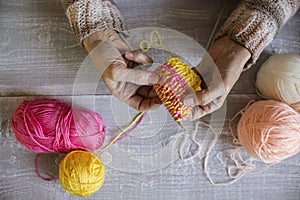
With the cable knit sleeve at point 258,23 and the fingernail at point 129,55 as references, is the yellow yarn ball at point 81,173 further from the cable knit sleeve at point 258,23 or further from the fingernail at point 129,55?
the cable knit sleeve at point 258,23

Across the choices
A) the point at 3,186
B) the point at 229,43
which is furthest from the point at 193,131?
the point at 3,186

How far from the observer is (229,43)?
795 millimetres

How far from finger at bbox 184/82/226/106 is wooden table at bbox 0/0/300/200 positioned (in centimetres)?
19

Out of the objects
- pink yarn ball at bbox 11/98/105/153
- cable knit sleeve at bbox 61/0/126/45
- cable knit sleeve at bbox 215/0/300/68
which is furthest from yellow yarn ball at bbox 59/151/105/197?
cable knit sleeve at bbox 215/0/300/68

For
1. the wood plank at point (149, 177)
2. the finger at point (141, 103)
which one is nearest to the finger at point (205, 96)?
the finger at point (141, 103)

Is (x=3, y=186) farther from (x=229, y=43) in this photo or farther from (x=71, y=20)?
(x=229, y=43)

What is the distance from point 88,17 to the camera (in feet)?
2.58

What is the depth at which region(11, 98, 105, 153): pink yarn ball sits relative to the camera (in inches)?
32.5

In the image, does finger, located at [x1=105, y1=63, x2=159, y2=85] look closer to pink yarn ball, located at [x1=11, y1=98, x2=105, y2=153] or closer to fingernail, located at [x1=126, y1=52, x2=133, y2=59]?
fingernail, located at [x1=126, y1=52, x2=133, y2=59]

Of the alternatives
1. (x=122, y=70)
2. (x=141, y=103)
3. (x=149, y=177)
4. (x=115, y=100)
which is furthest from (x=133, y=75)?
(x=149, y=177)

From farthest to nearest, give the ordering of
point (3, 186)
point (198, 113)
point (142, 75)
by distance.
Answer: point (3, 186), point (198, 113), point (142, 75)

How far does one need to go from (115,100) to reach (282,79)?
0.40 metres

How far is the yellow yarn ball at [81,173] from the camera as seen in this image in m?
0.82

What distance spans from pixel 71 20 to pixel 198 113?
351 mm
